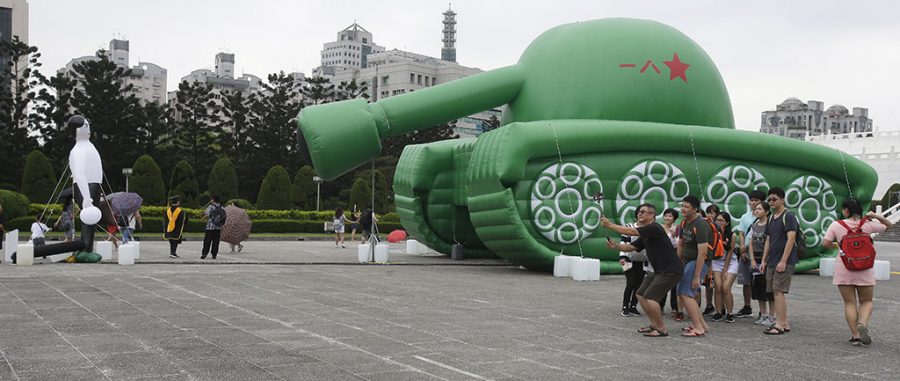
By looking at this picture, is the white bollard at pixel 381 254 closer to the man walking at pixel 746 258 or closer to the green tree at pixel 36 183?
the man walking at pixel 746 258

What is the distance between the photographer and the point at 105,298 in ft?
33.1

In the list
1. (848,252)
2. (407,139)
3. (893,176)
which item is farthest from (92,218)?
(893,176)

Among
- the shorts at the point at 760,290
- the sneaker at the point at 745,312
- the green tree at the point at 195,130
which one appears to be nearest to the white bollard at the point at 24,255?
the sneaker at the point at 745,312

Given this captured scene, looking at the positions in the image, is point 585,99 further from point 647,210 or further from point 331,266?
point 647,210

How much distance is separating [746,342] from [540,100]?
29.1 ft

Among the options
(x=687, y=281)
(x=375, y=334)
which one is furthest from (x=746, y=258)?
(x=375, y=334)

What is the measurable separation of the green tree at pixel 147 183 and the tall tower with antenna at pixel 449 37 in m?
92.8

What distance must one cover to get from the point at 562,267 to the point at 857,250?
23.4 feet

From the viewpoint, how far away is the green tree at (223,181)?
4097 cm

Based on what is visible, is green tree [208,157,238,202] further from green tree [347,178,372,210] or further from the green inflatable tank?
the green inflatable tank

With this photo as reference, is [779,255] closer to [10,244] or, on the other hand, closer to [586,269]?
[586,269]

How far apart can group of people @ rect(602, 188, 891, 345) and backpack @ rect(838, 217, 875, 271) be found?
6cm

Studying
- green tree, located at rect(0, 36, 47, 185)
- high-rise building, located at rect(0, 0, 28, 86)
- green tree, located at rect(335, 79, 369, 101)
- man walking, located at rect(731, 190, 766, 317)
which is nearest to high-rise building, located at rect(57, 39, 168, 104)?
high-rise building, located at rect(0, 0, 28, 86)

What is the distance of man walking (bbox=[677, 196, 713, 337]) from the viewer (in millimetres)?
8461
